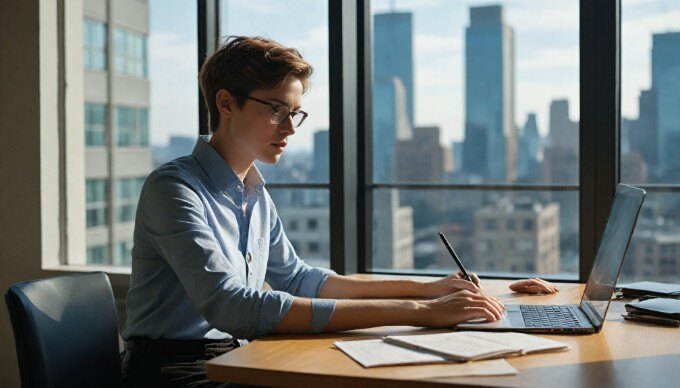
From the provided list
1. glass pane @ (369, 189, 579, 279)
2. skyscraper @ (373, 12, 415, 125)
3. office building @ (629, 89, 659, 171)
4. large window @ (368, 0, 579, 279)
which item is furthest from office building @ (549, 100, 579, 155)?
office building @ (629, 89, 659, 171)

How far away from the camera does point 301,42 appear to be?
3.82 m

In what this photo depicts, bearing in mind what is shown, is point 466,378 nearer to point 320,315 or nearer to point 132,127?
point 320,315

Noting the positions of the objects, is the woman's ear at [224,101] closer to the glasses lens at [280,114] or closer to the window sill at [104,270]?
the glasses lens at [280,114]

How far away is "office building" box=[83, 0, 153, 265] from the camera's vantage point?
15.4 feet

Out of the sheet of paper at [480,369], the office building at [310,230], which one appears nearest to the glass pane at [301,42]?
the office building at [310,230]

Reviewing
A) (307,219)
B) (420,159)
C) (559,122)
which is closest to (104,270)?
(307,219)

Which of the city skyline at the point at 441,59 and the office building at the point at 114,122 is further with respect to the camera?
the office building at the point at 114,122

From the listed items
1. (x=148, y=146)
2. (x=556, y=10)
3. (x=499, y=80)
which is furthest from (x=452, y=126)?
A: (x=148, y=146)

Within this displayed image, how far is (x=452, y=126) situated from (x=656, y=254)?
1527 mm

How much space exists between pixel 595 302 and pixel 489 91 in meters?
2.88

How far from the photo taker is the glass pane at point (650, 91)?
312cm

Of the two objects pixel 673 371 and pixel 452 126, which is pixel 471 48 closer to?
pixel 452 126

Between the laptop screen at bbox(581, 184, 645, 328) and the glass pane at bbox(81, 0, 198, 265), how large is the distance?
2.70 metres

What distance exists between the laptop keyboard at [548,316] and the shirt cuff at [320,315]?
440 mm
